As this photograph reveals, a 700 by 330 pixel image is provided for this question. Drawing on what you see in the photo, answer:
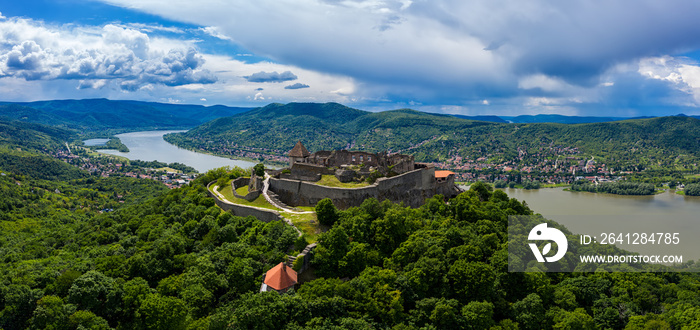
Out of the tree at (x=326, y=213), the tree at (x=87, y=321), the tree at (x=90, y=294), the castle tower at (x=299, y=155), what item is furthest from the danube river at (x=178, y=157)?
the tree at (x=87, y=321)

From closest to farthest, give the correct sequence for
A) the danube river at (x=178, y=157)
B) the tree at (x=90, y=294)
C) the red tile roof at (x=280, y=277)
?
the red tile roof at (x=280, y=277), the tree at (x=90, y=294), the danube river at (x=178, y=157)

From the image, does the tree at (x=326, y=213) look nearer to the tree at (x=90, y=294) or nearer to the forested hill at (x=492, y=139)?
the tree at (x=90, y=294)

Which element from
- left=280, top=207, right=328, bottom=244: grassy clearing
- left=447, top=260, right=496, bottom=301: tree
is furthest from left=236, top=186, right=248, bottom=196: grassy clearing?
left=447, top=260, right=496, bottom=301: tree

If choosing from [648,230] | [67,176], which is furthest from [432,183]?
[67,176]

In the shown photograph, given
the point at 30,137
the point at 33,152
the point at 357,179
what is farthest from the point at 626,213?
the point at 30,137

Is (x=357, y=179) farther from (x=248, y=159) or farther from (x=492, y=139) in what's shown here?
(x=492, y=139)

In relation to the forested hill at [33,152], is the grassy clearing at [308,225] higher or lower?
higher

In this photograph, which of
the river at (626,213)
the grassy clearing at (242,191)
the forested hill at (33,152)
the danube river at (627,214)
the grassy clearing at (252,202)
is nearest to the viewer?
the grassy clearing at (252,202)
